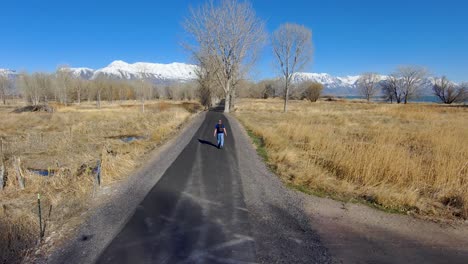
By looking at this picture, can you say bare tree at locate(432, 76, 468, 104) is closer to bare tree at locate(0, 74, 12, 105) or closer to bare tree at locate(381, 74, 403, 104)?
bare tree at locate(381, 74, 403, 104)

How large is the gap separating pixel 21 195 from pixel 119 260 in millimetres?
6123

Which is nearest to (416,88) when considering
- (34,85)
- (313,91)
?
(313,91)

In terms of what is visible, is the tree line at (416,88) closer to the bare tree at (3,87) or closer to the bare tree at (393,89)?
the bare tree at (393,89)

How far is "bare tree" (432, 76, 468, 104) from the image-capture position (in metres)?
80.7

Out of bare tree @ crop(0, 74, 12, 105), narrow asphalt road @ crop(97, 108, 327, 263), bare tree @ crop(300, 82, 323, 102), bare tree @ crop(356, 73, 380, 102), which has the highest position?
bare tree @ crop(356, 73, 380, 102)

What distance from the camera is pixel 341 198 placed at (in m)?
6.52

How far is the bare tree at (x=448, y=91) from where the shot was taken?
265 feet

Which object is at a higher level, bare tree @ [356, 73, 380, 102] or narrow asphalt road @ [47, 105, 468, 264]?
Result: bare tree @ [356, 73, 380, 102]

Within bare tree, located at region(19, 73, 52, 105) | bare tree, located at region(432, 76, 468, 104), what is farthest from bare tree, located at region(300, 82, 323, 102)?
bare tree, located at region(19, 73, 52, 105)

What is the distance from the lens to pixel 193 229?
4.74 meters

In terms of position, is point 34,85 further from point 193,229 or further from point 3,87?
point 193,229

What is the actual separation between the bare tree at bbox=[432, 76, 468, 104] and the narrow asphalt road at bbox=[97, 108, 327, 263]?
10709cm

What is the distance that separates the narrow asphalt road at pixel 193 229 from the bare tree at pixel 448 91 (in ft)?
351

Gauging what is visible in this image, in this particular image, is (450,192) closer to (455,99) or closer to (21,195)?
(21,195)
